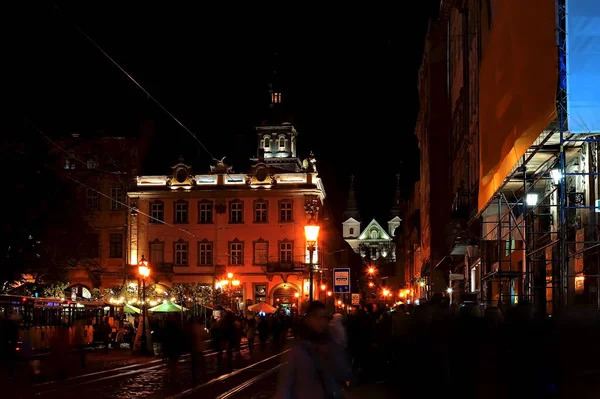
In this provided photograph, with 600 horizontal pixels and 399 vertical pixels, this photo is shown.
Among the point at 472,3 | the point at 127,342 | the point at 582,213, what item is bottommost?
the point at 127,342

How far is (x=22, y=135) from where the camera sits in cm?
3206

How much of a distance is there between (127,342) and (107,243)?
2952cm

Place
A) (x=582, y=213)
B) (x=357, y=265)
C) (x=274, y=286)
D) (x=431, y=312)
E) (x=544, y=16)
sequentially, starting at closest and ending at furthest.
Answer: (x=431, y=312) < (x=544, y=16) < (x=582, y=213) < (x=274, y=286) < (x=357, y=265)

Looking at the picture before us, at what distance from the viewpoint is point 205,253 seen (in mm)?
75125

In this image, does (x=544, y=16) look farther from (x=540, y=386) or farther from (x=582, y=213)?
(x=540, y=386)

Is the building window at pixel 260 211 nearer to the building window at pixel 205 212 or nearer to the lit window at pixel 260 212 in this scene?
the lit window at pixel 260 212

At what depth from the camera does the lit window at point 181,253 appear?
7531 cm

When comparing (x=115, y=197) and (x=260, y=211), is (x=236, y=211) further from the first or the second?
(x=115, y=197)

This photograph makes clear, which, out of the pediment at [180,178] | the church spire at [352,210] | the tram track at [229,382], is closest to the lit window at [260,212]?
the pediment at [180,178]

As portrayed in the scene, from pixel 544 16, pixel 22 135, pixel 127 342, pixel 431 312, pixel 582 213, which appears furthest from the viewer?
pixel 127 342

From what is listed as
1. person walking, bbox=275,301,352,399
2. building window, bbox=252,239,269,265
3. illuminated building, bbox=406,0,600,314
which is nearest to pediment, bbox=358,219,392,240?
building window, bbox=252,239,269,265

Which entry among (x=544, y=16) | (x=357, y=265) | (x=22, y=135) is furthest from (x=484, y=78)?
(x=357, y=265)

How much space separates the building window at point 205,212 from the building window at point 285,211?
6253 millimetres

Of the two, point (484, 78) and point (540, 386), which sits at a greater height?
point (484, 78)
